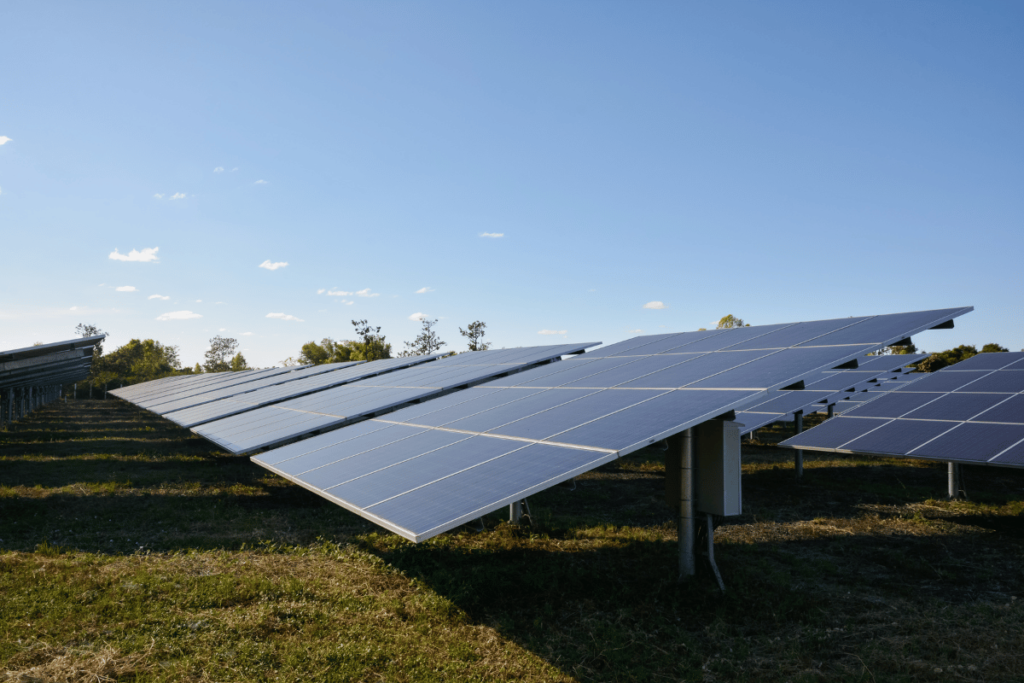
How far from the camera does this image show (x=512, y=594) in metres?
8.12

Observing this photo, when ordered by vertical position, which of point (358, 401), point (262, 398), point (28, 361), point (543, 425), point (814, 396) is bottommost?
point (814, 396)

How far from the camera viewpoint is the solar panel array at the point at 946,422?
33.5 feet

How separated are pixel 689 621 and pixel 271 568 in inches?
254

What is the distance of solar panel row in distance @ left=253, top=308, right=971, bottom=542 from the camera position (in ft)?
19.3

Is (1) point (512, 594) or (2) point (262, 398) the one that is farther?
(2) point (262, 398)

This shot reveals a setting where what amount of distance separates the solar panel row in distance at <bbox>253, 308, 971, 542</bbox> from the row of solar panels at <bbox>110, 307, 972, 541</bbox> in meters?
0.03

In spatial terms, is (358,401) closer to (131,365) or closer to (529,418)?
(529,418)

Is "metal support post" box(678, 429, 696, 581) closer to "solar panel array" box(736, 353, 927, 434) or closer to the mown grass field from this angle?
the mown grass field

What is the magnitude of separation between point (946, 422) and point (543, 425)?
9450 mm

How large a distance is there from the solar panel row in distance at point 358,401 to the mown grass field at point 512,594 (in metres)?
1.85

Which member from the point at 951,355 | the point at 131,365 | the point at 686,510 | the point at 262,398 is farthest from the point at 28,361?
the point at 131,365

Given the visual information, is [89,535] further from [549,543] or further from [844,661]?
[844,661]

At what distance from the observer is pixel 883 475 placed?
723 inches

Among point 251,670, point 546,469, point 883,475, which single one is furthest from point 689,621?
point 883,475
